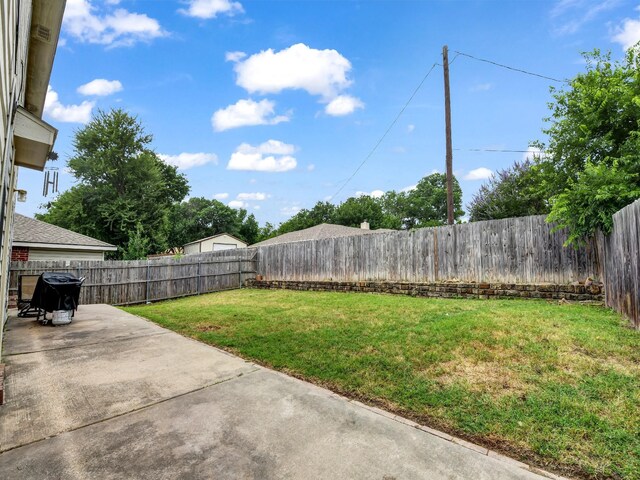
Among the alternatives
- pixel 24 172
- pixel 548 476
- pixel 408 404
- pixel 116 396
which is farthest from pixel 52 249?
pixel 548 476

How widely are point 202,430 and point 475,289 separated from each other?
23.5 ft

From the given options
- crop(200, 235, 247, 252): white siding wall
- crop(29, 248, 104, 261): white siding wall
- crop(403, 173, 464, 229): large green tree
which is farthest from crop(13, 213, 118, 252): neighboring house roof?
crop(403, 173, 464, 229): large green tree

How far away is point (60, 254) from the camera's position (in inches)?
514

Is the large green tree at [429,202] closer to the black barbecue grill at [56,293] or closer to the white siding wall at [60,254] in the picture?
the white siding wall at [60,254]

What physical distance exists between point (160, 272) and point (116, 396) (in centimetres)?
981

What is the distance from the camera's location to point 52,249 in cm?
1266

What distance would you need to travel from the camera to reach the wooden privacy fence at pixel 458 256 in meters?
6.77

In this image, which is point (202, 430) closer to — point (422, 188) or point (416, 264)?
point (416, 264)

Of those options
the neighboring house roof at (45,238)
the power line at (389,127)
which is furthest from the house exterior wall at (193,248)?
the power line at (389,127)

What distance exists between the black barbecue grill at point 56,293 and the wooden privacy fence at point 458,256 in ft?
24.0

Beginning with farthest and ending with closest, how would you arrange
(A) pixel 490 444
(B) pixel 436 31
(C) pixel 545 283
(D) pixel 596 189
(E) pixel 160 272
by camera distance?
(E) pixel 160 272 → (B) pixel 436 31 → (C) pixel 545 283 → (D) pixel 596 189 → (A) pixel 490 444

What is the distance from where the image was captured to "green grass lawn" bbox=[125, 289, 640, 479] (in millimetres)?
2189

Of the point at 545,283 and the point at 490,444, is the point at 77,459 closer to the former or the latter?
the point at 490,444

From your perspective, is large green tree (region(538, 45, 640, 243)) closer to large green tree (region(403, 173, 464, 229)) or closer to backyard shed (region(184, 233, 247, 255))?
backyard shed (region(184, 233, 247, 255))
